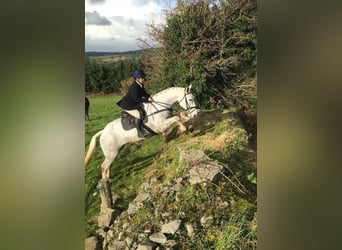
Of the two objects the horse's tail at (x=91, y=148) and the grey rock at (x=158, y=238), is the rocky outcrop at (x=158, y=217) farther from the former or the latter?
the horse's tail at (x=91, y=148)

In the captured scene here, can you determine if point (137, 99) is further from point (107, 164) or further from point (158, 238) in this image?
point (158, 238)

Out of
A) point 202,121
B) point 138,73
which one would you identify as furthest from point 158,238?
point 138,73

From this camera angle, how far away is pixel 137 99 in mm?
3748

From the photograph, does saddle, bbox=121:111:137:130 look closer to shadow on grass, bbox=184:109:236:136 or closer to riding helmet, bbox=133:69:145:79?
riding helmet, bbox=133:69:145:79

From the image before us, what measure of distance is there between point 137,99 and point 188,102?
406mm

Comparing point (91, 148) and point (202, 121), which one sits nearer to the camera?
point (91, 148)

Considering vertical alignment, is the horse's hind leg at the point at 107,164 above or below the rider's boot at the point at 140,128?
below

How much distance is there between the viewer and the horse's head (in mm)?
3773

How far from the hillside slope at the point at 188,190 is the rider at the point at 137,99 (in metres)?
0.20

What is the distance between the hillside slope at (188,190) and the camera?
3.74 meters

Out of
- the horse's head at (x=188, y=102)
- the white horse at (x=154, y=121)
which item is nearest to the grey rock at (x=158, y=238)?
the white horse at (x=154, y=121)
